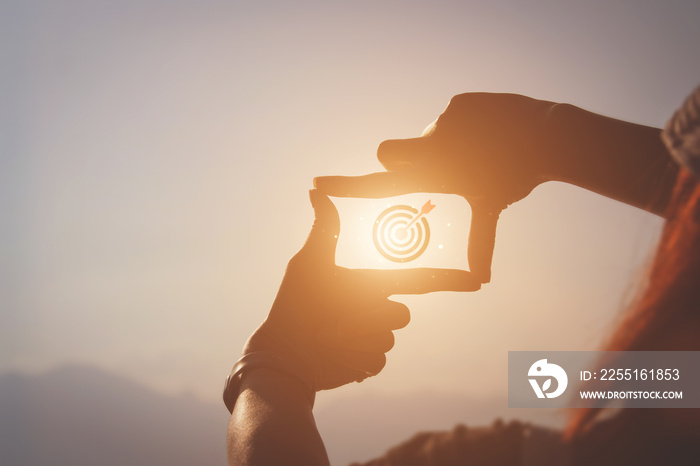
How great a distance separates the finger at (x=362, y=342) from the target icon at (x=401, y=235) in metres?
0.57

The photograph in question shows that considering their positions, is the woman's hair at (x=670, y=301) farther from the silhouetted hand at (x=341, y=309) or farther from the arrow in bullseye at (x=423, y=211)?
the arrow in bullseye at (x=423, y=211)

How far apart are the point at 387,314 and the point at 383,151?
89 centimetres

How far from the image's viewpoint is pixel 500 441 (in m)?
1.43

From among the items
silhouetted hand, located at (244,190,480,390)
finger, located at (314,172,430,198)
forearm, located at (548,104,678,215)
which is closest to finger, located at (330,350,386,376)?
silhouetted hand, located at (244,190,480,390)

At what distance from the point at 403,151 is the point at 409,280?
714mm

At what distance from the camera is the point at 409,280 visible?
275 centimetres

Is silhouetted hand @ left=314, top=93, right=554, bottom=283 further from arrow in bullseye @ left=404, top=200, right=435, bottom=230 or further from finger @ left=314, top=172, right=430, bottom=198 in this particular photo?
arrow in bullseye @ left=404, top=200, right=435, bottom=230

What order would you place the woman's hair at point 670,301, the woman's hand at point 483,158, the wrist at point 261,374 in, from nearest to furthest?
1. the woman's hair at point 670,301
2. the wrist at point 261,374
3. the woman's hand at point 483,158

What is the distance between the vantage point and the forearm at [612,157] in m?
1.99

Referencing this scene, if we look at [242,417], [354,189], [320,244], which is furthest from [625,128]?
[242,417]

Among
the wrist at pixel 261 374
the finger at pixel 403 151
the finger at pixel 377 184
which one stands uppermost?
the finger at pixel 403 151

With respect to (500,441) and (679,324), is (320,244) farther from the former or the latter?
(679,324)

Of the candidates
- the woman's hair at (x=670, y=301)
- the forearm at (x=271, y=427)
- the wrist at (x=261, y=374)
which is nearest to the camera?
the woman's hair at (x=670, y=301)

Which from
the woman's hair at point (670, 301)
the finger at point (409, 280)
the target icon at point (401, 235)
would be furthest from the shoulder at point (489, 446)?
the target icon at point (401, 235)
